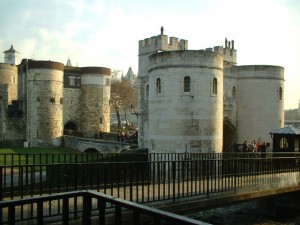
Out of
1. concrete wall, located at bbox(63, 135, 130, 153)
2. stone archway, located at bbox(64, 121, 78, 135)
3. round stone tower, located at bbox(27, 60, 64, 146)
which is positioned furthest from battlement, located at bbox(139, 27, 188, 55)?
stone archway, located at bbox(64, 121, 78, 135)

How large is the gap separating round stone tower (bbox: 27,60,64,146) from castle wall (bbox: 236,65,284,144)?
21.9 m

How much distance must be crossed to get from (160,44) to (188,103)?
9032mm

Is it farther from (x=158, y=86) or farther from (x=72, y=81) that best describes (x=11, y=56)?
(x=158, y=86)

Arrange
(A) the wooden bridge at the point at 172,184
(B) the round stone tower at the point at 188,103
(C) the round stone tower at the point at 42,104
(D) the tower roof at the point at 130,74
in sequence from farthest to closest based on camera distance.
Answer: (D) the tower roof at the point at 130,74
(C) the round stone tower at the point at 42,104
(B) the round stone tower at the point at 188,103
(A) the wooden bridge at the point at 172,184

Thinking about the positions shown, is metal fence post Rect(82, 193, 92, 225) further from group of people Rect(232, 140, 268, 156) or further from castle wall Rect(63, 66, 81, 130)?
castle wall Rect(63, 66, 81, 130)

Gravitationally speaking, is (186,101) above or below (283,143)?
above

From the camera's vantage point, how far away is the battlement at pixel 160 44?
26.7 meters

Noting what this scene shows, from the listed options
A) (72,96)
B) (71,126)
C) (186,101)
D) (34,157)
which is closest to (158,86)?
(186,101)

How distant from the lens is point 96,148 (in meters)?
32.2

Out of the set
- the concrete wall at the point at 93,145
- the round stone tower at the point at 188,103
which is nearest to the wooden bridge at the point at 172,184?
the round stone tower at the point at 188,103

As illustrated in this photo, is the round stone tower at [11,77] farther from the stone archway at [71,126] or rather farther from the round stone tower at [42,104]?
the stone archway at [71,126]

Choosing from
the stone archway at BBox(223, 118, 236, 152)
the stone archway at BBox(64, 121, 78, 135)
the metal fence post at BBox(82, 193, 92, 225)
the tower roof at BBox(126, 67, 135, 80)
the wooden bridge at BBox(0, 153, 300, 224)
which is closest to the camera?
the metal fence post at BBox(82, 193, 92, 225)

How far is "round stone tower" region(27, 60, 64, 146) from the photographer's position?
38.5 metres

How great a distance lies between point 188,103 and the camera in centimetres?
1928
